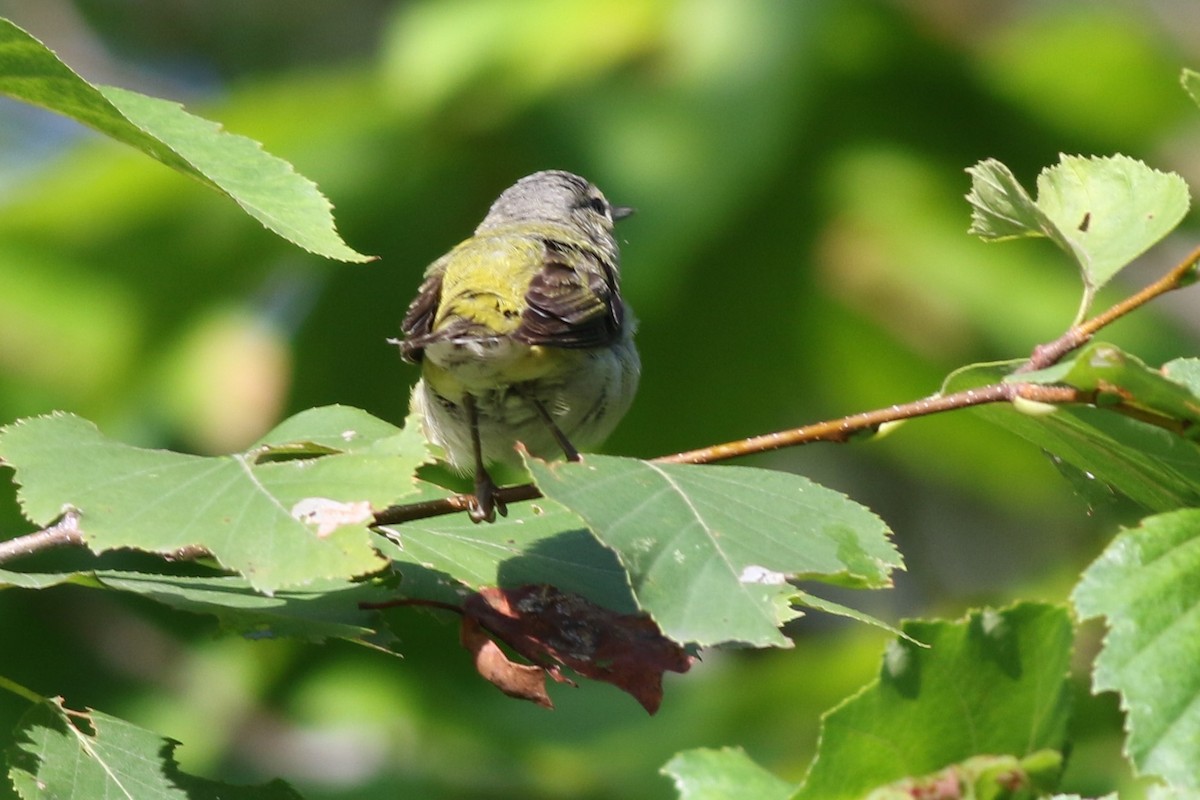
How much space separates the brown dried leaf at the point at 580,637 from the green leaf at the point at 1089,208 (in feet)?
2.45

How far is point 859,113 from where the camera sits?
7.23 m

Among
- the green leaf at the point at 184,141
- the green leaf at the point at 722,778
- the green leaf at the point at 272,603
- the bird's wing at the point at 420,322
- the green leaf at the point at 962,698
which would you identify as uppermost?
the green leaf at the point at 184,141

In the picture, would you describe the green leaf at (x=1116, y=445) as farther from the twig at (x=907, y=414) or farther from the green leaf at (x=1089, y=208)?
the green leaf at (x=1089, y=208)

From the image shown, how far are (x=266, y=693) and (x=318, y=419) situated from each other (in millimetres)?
4719

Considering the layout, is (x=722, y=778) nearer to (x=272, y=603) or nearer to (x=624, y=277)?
(x=272, y=603)

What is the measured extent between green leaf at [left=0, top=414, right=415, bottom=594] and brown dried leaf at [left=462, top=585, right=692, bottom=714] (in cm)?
33

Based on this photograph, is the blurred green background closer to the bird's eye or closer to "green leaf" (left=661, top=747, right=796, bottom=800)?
the bird's eye

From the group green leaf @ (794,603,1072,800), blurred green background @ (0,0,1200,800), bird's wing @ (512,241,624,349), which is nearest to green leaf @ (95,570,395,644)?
green leaf @ (794,603,1072,800)

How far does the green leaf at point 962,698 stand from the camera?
1.76 m

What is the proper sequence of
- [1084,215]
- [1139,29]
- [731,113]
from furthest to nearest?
A: 1. [1139,29]
2. [731,113]
3. [1084,215]

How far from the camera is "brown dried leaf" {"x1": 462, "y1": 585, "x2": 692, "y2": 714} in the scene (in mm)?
1876

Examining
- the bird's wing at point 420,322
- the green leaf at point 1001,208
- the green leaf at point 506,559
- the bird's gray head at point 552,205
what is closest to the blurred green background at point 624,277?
the bird's gray head at point 552,205

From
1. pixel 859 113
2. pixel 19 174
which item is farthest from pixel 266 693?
pixel 859 113

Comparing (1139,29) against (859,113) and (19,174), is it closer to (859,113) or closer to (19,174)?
(859,113)
